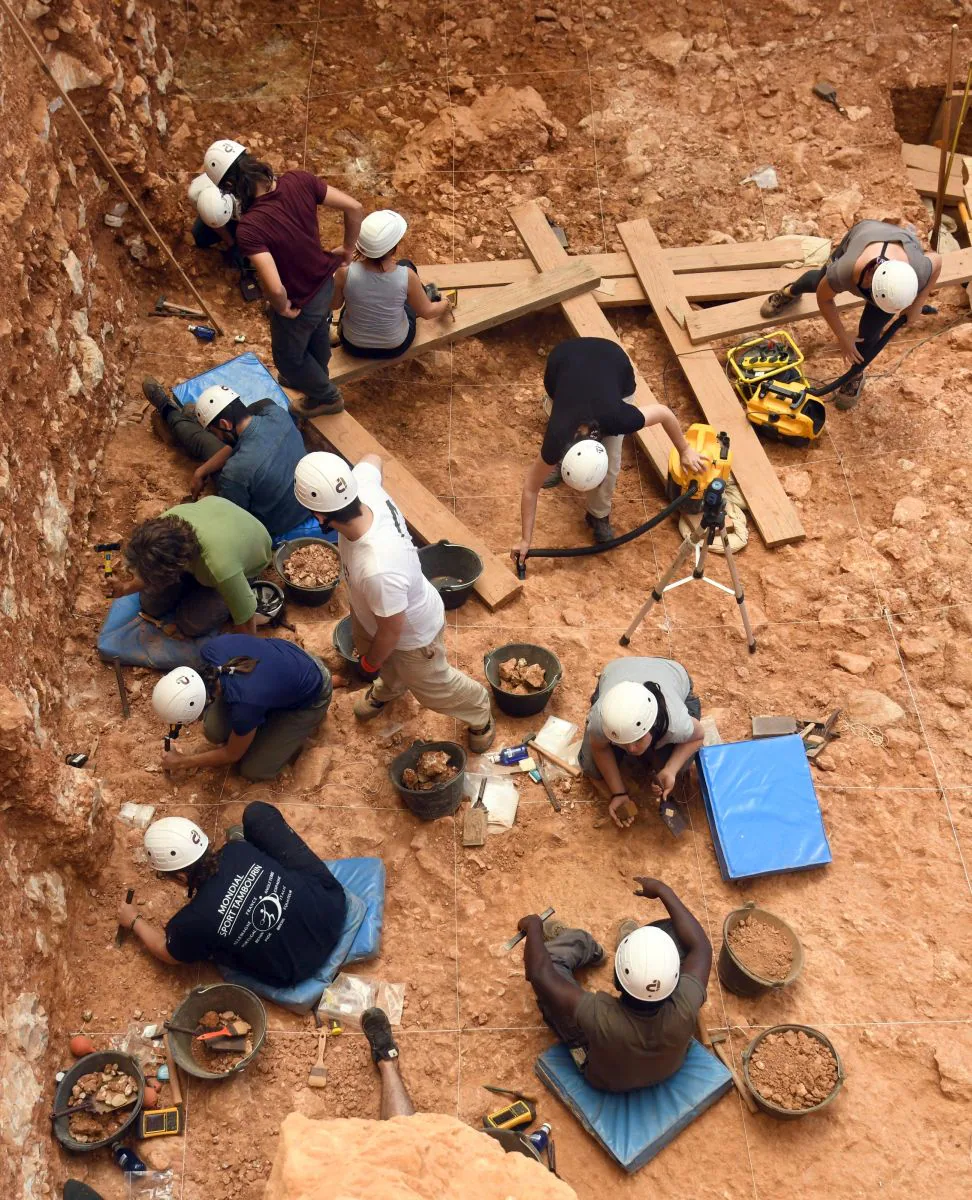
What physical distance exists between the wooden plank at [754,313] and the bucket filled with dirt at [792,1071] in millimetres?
4890

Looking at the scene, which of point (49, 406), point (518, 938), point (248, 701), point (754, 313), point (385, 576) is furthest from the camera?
point (754, 313)

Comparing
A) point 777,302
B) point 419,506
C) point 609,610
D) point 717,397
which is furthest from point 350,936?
point 777,302

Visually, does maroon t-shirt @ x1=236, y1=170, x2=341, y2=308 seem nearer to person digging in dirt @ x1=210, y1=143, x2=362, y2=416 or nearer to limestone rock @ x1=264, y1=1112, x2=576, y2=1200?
person digging in dirt @ x1=210, y1=143, x2=362, y2=416

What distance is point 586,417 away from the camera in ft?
19.3

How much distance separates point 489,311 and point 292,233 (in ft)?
5.79

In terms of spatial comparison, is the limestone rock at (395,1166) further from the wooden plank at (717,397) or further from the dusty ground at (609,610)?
Result: the wooden plank at (717,397)

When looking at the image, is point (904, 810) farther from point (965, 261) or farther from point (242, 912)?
point (965, 261)

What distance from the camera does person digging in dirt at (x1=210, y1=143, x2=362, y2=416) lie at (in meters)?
5.90

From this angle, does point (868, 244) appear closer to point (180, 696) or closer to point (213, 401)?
point (213, 401)

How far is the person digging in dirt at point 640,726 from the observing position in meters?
4.77

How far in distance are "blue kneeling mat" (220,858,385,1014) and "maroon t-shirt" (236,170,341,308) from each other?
11.8ft

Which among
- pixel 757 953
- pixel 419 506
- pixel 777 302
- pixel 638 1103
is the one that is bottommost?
pixel 638 1103

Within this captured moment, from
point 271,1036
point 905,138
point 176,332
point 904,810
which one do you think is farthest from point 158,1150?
point 905,138

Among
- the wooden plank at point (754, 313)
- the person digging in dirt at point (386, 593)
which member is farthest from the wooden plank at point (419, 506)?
the wooden plank at point (754, 313)
